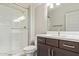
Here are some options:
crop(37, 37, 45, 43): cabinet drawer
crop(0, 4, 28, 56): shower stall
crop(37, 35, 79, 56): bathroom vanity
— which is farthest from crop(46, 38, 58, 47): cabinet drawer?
crop(0, 4, 28, 56): shower stall

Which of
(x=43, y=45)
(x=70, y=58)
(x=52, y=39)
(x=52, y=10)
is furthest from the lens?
(x=52, y=10)

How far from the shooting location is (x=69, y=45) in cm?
115

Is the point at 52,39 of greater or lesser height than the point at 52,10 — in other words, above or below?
below

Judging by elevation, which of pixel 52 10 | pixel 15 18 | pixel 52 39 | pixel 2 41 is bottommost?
pixel 2 41

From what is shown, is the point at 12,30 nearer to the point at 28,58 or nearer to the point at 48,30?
the point at 48,30

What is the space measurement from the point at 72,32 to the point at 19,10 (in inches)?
48.5

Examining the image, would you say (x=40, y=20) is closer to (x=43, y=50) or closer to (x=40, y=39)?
(x=40, y=39)

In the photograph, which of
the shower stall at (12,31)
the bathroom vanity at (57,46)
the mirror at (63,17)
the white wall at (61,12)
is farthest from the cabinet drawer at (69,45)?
the shower stall at (12,31)

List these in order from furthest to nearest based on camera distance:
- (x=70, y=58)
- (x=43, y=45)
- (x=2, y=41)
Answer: (x=2, y=41) → (x=43, y=45) → (x=70, y=58)

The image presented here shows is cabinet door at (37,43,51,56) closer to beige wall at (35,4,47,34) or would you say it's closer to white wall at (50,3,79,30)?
beige wall at (35,4,47,34)

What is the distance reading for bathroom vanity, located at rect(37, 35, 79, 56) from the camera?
3.61 ft

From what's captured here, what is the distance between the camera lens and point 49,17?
7.25 feet

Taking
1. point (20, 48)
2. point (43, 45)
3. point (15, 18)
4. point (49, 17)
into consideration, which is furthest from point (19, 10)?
point (43, 45)

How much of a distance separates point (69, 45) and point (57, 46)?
228 millimetres
